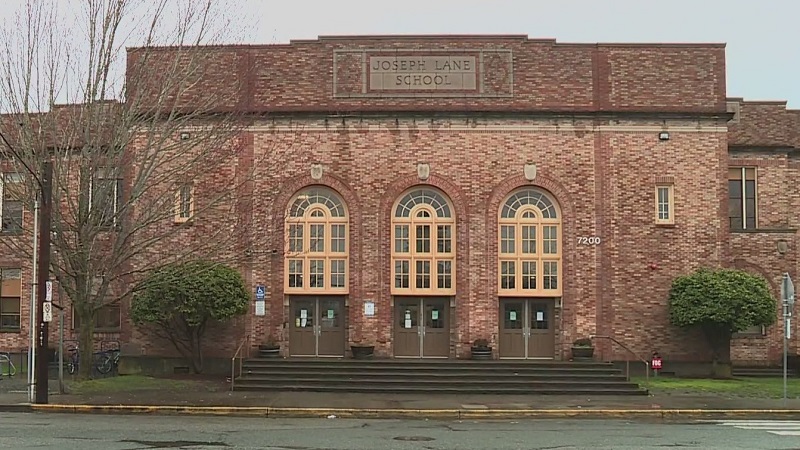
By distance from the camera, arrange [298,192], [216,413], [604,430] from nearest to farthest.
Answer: [604,430]
[216,413]
[298,192]

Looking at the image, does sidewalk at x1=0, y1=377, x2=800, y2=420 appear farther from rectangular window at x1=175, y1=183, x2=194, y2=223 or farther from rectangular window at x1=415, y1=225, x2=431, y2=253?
rectangular window at x1=415, y1=225, x2=431, y2=253

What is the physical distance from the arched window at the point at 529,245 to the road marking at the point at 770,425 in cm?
928

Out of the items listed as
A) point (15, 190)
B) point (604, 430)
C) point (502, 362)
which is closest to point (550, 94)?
point (502, 362)

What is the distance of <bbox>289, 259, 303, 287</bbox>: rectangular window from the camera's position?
2781cm

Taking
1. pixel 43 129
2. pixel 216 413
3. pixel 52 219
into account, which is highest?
pixel 43 129

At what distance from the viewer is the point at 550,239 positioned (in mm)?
27797

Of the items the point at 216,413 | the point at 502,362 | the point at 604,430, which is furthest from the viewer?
the point at 502,362

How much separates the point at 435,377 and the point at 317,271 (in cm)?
553

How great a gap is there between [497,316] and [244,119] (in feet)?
31.9

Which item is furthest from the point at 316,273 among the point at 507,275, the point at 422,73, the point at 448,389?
the point at 422,73

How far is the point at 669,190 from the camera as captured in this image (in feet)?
90.6

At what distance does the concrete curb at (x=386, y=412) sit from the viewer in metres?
19.3

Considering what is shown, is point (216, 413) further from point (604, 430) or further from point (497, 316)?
point (497, 316)

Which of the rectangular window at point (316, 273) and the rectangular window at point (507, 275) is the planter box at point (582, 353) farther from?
the rectangular window at point (316, 273)
